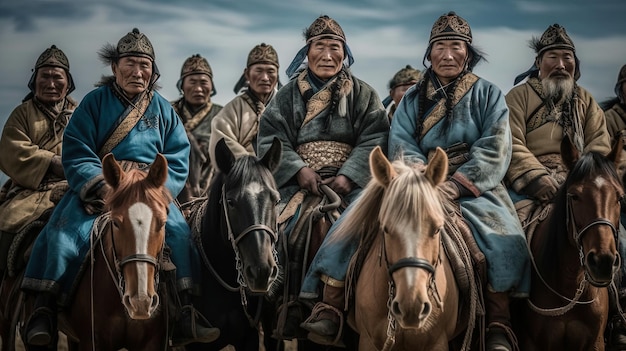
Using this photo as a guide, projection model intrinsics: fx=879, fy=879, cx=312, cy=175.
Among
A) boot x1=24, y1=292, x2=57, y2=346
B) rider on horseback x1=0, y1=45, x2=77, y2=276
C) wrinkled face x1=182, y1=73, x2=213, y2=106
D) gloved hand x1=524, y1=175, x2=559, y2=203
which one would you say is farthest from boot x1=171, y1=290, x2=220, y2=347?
wrinkled face x1=182, y1=73, x2=213, y2=106

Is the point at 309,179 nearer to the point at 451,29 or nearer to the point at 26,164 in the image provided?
the point at 451,29

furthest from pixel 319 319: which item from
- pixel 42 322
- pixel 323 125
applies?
pixel 323 125

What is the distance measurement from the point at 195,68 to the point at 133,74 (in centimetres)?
520

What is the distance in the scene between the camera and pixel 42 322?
646cm

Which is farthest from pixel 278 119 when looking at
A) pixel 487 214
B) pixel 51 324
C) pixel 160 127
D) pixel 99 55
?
pixel 51 324

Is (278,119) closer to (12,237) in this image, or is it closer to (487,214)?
(487,214)

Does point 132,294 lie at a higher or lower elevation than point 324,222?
lower

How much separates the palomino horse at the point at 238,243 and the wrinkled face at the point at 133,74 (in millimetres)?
1206

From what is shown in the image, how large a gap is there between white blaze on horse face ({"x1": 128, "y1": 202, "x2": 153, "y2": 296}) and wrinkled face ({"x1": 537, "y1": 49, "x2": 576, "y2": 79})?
171 inches

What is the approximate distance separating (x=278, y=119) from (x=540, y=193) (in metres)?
2.44

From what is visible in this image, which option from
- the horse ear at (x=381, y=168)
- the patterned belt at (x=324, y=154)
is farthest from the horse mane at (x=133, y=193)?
the patterned belt at (x=324, y=154)

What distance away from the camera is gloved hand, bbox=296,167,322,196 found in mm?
7641

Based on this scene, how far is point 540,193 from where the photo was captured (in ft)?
24.2

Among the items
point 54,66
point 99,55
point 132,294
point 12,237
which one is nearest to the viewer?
point 132,294
